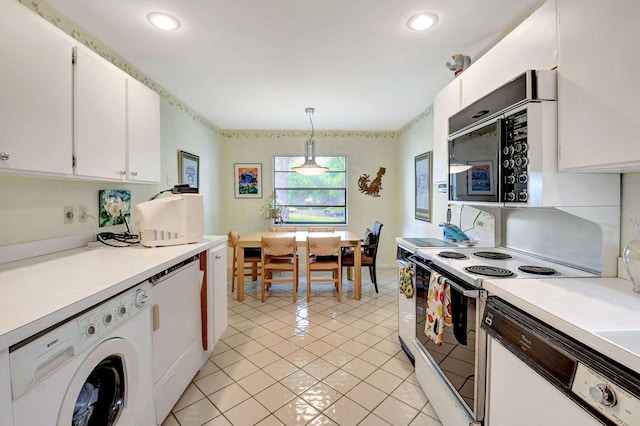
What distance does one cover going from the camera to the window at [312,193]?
501 centimetres

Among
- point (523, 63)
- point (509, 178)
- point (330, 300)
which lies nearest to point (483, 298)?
point (509, 178)

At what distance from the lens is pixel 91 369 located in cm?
98

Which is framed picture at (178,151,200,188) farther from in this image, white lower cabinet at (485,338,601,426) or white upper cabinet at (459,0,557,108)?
white lower cabinet at (485,338,601,426)


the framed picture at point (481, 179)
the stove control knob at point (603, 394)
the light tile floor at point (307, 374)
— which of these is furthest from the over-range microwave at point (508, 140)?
the light tile floor at point (307, 374)

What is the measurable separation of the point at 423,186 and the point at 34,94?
3.69m


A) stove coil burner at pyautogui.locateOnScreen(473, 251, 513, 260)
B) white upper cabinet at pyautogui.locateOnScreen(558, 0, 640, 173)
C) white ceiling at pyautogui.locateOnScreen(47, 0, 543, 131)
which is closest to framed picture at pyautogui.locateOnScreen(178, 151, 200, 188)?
white ceiling at pyautogui.locateOnScreen(47, 0, 543, 131)

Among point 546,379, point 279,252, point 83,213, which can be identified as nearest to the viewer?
point 546,379

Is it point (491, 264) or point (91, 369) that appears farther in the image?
point (491, 264)

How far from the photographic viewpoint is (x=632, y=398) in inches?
23.5

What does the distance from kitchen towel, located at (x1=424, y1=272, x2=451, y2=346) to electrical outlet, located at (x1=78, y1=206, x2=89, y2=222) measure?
2.23m

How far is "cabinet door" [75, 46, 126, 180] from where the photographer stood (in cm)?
153

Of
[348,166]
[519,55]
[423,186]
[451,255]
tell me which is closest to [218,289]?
[451,255]

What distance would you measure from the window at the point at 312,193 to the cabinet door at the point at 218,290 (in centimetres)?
273

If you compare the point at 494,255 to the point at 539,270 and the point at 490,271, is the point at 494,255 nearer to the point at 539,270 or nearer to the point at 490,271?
the point at 539,270
